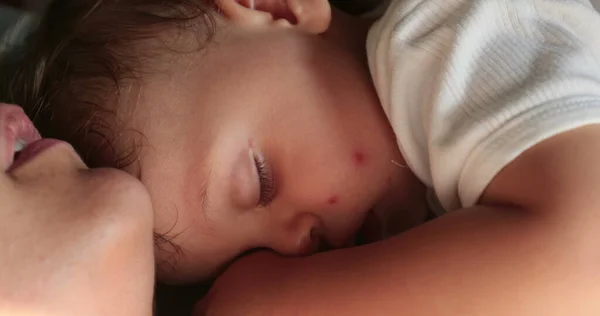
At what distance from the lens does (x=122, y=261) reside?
0.58 m

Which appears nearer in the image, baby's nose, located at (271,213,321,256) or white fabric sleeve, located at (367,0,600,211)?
white fabric sleeve, located at (367,0,600,211)

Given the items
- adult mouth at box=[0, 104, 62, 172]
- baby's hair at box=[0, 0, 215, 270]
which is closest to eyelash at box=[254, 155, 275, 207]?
baby's hair at box=[0, 0, 215, 270]

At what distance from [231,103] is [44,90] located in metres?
0.22

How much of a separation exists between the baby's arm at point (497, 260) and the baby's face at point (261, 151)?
4.4 inches

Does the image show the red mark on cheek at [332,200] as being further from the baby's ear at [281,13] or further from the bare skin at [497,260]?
the baby's ear at [281,13]

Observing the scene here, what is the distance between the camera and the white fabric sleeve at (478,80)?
66 cm

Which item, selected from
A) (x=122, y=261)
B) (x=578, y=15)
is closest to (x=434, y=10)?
(x=578, y=15)

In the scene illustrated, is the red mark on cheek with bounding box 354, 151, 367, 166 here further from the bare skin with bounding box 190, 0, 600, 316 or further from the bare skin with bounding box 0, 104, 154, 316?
the bare skin with bounding box 0, 104, 154, 316

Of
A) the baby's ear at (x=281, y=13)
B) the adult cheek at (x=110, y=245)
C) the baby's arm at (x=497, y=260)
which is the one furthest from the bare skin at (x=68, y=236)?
the baby's ear at (x=281, y=13)

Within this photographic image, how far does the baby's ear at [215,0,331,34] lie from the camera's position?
2.59 ft

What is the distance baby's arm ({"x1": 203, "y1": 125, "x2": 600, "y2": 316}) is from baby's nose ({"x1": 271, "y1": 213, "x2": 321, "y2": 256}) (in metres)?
0.09

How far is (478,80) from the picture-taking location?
0.70 m

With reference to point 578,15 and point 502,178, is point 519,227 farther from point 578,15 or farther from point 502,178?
point 578,15

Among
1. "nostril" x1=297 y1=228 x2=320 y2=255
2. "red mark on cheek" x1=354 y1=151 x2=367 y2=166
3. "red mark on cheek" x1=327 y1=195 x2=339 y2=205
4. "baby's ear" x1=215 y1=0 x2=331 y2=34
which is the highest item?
"baby's ear" x1=215 y1=0 x2=331 y2=34
